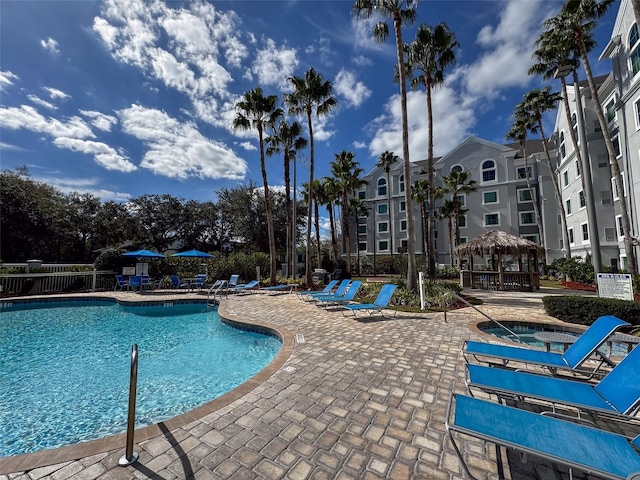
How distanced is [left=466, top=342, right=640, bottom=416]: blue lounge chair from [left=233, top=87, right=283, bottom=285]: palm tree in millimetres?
15075

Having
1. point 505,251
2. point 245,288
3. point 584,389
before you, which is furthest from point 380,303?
point 505,251

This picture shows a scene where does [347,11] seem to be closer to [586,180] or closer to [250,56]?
[250,56]

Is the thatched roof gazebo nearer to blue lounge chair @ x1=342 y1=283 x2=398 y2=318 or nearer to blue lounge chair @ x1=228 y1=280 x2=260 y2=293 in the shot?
blue lounge chair @ x1=342 y1=283 x2=398 y2=318

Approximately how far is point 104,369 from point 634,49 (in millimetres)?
28153

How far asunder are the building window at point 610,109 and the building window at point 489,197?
13.4m

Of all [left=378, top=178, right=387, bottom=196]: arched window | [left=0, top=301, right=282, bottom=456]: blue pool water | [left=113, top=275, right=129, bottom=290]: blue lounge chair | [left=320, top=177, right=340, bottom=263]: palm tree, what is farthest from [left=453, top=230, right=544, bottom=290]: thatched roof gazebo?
[left=378, top=178, right=387, bottom=196]: arched window

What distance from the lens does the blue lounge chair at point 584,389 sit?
2393 mm

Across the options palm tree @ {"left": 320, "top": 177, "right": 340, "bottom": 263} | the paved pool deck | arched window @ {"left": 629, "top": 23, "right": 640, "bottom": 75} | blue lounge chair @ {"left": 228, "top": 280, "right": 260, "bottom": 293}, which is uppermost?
arched window @ {"left": 629, "top": 23, "right": 640, "bottom": 75}

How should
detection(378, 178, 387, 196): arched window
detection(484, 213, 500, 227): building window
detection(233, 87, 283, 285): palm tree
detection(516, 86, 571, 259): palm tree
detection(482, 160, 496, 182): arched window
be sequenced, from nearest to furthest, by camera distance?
1. detection(233, 87, 283, 285): palm tree
2. detection(516, 86, 571, 259): palm tree
3. detection(484, 213, 500, 227): building window
4. detection(482, 160, 496, 182): arched window
5. detection(378, 178, 387, 196): arched window

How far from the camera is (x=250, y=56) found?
40.5 ft

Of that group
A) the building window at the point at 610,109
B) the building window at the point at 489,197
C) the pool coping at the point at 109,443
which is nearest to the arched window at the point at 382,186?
the building window at the point at 489,197

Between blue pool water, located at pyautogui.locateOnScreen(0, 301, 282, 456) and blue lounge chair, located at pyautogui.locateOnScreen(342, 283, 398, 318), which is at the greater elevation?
blue lounge chair, located at pyautogui.locateOnScreen(342, 283, 398, 318)

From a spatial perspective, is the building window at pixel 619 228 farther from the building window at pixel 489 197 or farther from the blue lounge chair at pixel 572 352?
the blue lounge chair at pixel 572 352

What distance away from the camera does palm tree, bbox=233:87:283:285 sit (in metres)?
17.2
